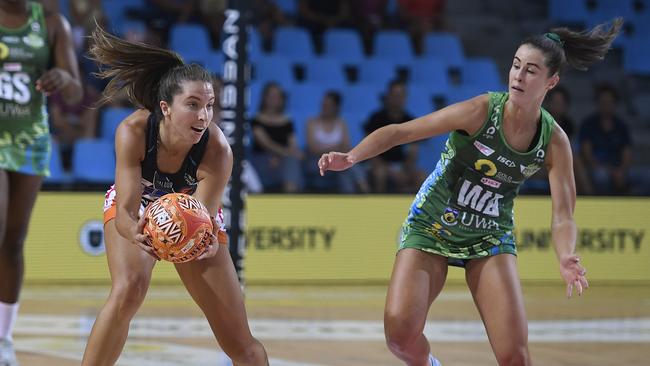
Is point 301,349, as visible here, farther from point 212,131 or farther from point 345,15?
point 345,15

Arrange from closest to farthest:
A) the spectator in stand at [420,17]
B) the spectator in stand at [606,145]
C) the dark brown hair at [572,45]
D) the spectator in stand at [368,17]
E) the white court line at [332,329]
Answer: the dark brown hair at [572,45] < the white court line at [332,329] < the spectator in stand at [606,145] < the spectator in stand at [368,17] < the spectator in stand at [420,17]

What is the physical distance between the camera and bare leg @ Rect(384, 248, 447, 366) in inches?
203

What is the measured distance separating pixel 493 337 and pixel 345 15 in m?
9.38

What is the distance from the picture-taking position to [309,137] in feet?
38.2

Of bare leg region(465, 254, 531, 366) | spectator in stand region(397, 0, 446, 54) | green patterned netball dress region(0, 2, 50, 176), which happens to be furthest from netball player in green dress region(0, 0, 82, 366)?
spectator in stand region(397, 0, 446, 54)

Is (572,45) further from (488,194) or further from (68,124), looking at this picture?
(68,124)

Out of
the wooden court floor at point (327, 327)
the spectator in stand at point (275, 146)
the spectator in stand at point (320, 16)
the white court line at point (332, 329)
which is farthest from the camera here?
the spectator in stand at point (320, 16)

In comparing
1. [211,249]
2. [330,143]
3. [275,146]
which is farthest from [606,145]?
[211,249]

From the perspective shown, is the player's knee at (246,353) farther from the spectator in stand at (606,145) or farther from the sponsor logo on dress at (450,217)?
the spectator in stand at (606,145)

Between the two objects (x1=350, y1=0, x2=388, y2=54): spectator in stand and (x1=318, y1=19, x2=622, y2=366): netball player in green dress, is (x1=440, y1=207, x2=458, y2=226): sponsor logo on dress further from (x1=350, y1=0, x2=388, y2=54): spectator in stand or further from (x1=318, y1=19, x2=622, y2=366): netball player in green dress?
(x1=350, y1=0, x2=388, y2=54): spectator in stand

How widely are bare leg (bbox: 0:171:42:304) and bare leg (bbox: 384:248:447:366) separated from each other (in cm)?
229

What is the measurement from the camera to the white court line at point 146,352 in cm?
651

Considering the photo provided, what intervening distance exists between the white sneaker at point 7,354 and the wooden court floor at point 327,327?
0.38 feet

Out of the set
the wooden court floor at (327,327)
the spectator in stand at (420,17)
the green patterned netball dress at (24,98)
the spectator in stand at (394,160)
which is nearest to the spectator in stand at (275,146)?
the spectator in stand at (394,160)
